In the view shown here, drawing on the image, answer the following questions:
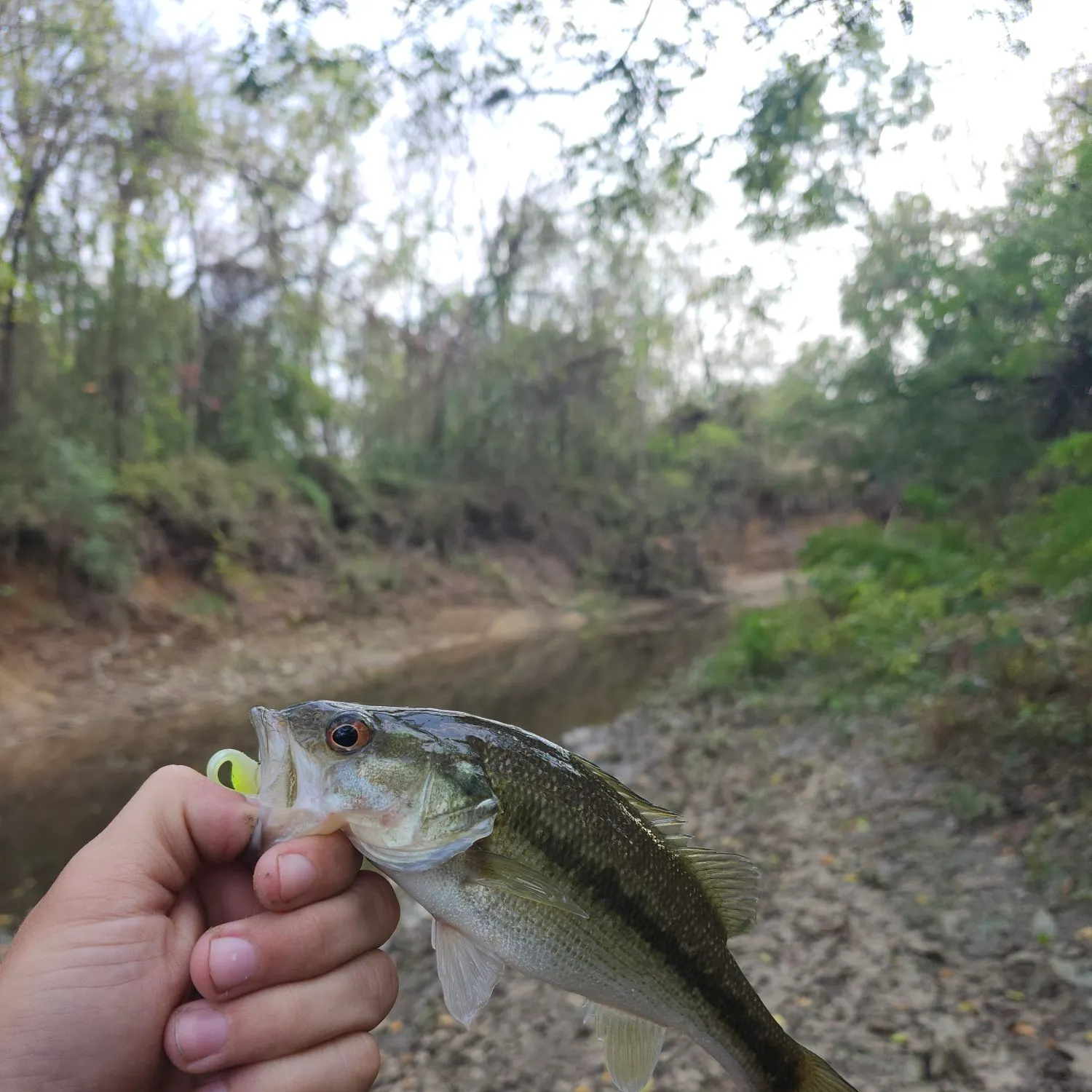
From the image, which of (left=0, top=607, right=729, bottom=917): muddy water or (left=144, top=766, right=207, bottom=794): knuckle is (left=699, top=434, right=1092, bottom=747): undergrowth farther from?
(left=144, top=766, right=207, bottom=794): knuckle

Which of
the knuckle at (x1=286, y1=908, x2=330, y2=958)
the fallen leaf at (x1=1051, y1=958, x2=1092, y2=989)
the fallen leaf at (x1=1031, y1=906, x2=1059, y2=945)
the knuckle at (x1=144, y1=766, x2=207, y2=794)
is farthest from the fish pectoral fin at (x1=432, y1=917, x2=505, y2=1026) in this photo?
the fallen leaf at (x1=1031, y1=906, x2=1059, y2=945)

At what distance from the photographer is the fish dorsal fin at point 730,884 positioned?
5.24 feet

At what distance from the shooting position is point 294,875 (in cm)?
146

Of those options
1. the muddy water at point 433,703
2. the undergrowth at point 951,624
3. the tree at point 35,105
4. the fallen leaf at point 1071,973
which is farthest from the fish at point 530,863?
the tree at point 35,105

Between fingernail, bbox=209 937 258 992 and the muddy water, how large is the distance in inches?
234

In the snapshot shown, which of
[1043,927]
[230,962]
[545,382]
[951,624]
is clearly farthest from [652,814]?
[545,382]

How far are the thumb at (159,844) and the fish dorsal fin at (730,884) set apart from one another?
0.96m

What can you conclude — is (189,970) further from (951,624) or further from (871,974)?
(951,624)

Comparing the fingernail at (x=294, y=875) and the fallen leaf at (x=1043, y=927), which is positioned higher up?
the fingernail at (x=294, y=875)

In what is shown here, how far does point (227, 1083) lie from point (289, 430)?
2238 cm

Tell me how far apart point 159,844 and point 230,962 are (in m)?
0.33

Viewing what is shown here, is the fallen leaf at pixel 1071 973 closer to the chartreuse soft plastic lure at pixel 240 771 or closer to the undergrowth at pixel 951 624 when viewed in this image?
the undergrowth at pixel 951 624

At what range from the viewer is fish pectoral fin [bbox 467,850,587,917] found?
4.58ft

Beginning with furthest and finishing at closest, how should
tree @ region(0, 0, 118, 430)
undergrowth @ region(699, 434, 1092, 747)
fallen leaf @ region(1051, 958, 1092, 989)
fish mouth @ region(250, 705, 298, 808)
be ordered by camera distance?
1. tree @ region(0, 0, 118, 430)
2. undergrowth @ region(699, 434, 1092, 747)
3. fallen leaf @ region(1051, 958, 1092, 989)
4. fish mouth @ region(250, 705, 298, 808)
